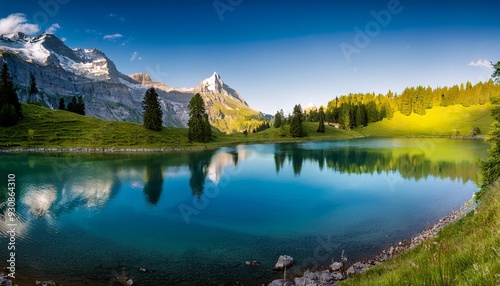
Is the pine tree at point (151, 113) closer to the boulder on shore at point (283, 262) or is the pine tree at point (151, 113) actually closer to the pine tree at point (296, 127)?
the pine tree at point (296, 127)

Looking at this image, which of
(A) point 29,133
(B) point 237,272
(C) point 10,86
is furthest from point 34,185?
(C) point 10,86

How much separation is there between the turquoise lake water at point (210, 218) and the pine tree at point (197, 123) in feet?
201

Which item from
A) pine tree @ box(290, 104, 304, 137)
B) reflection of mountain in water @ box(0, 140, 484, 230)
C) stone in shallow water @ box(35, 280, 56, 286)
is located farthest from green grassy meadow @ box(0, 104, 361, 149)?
stone in shallow water @ box(35, 280, 56, 286)

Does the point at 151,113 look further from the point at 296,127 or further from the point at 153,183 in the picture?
the point at 296,127

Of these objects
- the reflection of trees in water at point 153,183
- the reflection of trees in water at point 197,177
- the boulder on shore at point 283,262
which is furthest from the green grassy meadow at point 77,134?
the boulder on shore at point 283,262

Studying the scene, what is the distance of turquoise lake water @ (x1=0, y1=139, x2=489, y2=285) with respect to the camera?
64.5ft

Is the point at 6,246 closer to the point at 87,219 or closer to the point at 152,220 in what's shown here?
the point at 87,219

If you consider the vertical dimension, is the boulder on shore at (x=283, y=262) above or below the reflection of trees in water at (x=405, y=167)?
below

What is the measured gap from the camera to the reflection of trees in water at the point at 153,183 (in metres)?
39.6

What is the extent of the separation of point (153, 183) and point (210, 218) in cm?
2213

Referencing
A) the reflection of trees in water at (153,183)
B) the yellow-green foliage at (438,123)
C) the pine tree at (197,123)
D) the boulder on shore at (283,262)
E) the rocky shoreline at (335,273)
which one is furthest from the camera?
the yellow-green foliage at (438,123)

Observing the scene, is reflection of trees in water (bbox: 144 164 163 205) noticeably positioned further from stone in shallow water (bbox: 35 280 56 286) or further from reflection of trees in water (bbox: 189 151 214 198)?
stone in shallow water (bbox: 35 280 56 286)

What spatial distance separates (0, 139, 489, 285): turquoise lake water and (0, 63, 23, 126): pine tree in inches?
2462

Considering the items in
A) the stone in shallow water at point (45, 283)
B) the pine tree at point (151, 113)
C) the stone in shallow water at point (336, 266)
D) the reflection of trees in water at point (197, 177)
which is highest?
the pine tree at point (151, 113)
